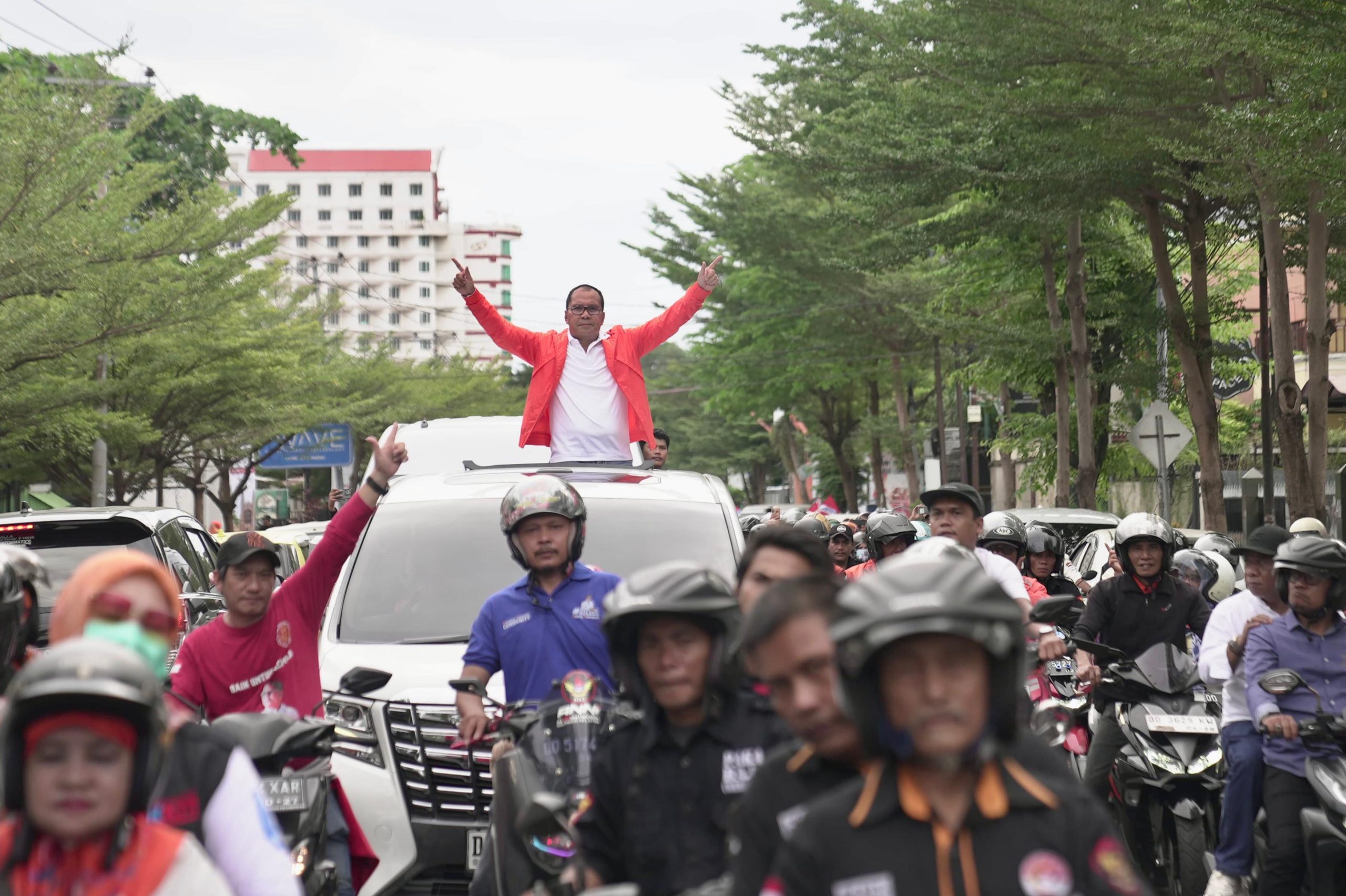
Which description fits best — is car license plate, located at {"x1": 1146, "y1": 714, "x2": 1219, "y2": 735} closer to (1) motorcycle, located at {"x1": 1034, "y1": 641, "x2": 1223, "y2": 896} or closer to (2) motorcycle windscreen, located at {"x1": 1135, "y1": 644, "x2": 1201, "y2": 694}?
(1) motorcycle, located at {"x1": 1034, "y1": 641, "x2": 1223, "y2": 896}

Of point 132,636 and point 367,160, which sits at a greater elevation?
point 367,160

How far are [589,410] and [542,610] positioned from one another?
3786mm

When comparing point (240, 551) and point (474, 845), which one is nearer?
point (240, 551)

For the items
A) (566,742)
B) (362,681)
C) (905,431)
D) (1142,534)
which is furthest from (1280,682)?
(905,431)

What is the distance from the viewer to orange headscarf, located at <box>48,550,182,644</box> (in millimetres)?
3994

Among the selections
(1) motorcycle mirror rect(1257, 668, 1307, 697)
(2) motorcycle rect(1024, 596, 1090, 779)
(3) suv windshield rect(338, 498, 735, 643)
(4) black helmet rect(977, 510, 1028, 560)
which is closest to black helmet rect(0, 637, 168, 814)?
(2) motorcycle rect(1024, 596, 1090, 779)

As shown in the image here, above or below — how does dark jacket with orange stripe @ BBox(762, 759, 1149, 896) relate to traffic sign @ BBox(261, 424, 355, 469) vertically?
below

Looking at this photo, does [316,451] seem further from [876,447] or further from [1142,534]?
[1142,534]

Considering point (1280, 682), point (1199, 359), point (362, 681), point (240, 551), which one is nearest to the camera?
point (362, 681)

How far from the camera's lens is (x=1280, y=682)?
6922mm

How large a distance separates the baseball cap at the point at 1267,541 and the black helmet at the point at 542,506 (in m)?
3.41

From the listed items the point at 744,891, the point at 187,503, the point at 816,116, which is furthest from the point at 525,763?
the point at 187,503

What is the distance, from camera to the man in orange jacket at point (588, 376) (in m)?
9.86

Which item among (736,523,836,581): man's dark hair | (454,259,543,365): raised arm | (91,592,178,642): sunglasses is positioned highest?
(454,259,543,365): raised arm
